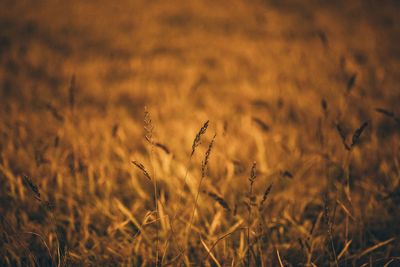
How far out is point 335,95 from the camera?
2.44 metres

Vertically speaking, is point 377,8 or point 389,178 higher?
point 377,8

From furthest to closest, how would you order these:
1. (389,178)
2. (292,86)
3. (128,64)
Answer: (128,64) < (292,86) < (389,178)

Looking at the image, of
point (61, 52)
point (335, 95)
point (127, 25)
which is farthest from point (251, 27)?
point (61, 52)

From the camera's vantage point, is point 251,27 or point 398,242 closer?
point 398,242

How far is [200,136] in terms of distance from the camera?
101cm

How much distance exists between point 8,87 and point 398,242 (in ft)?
8.18

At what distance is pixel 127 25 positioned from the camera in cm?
408

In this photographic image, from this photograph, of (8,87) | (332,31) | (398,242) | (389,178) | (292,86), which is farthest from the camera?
(332,31)

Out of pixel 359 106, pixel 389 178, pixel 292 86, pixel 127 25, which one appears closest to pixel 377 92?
pixel 359 106

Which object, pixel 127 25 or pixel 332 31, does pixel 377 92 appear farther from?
pixel 127 25

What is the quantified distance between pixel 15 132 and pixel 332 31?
3.20 m

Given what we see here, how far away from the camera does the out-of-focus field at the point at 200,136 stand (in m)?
1.18

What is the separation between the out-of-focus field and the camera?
1179 millimetres

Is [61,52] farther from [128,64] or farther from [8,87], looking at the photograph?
[8,87]
